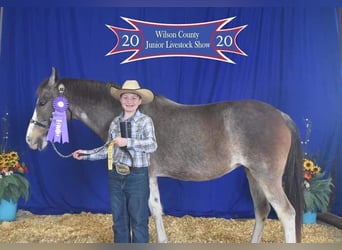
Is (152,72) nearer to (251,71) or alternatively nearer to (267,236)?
(251,71)

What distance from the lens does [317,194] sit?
335 centimetres

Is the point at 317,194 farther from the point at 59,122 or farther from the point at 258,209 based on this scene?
the point at 59,122

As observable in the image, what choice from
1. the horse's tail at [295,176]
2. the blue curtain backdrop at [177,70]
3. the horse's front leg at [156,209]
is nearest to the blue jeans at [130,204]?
the horse's front leg at [156,209]

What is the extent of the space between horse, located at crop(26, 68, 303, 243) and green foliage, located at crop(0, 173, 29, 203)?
11.6 inches

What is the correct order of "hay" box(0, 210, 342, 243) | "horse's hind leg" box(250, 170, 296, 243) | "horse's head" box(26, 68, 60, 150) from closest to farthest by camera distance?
"horse's hind leg" box(250, 170, 296, 243) < "horse's head" box(26, 68, 60, 150) < "hay" box(0, 210, 342, 243)

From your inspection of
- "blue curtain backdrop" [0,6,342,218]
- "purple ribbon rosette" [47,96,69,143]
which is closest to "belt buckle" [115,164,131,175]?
"purple ribbon rosette" [47,96,69,143]

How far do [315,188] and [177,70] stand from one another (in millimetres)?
1264

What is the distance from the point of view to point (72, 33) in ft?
11.3

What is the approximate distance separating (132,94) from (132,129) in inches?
8.8

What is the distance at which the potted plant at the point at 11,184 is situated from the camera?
335 cm

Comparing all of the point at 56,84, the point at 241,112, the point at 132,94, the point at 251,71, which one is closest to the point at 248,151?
the point at 241,112

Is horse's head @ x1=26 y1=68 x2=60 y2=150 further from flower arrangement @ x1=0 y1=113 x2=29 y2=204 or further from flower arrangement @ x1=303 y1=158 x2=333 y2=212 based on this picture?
flower arrangement @ x1=303 y1=158 x2=333 y2=212

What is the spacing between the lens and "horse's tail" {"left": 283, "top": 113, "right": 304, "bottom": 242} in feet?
10.2

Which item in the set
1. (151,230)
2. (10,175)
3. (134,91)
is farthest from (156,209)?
(10,175)
